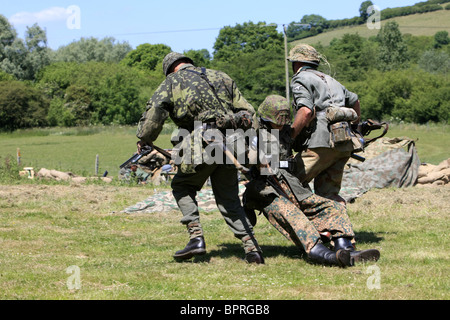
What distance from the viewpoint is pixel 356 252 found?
600 centimetres

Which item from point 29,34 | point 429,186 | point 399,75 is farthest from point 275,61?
point 429,186

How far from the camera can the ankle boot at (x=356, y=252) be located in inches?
234

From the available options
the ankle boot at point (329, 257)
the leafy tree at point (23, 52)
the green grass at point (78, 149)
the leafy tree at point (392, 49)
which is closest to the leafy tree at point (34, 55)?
the leafy tree at point (23, 52)

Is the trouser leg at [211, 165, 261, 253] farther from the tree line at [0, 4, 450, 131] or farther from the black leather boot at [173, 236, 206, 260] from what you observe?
the tree line at [0, 4, 450, 131]

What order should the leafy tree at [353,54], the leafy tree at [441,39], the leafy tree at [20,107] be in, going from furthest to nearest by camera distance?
the leafy tree at [441,39], the leafy tree at [353,54], the leafy tree at [20,107]

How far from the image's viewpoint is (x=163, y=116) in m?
6.11

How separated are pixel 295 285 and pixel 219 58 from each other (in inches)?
3499

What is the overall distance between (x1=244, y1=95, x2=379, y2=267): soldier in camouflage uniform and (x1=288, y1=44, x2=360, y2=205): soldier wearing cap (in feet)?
0.47

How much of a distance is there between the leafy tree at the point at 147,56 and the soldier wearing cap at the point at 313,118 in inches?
3798

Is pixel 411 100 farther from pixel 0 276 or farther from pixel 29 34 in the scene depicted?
pixel 0 276

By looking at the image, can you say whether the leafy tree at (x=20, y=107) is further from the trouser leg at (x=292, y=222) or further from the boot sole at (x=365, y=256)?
the boot sole at (x=365, y=256)

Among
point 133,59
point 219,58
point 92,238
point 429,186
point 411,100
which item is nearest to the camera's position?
point 92,238

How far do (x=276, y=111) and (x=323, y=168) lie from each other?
837 mm

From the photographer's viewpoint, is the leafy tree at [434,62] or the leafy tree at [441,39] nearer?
the leafy tree at [434,62]
